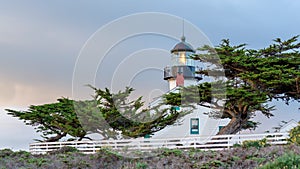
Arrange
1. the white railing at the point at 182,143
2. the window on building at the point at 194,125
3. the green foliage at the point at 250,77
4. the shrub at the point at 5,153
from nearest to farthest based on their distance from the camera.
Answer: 1. the shrub at the point at 5,153
2. the white railing at the point at 182,143
3. the green foliage at the point at 250,77
4. the window on building at the point at 194,125

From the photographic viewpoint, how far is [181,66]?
23.1 m

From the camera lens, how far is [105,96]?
19969 mm

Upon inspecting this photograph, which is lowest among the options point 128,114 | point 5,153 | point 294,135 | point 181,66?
point 5,153

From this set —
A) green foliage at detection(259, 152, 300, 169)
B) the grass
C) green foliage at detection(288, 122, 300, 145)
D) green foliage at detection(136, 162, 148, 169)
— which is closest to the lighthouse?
green foliage at detection(288, 122, 300, 145)

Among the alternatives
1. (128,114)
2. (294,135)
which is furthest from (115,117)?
(294,135)

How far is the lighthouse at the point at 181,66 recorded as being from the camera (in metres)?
22.8

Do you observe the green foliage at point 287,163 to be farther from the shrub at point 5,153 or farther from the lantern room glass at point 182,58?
the lantern room glass at point 182,58

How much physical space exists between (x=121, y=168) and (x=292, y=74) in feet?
34.6

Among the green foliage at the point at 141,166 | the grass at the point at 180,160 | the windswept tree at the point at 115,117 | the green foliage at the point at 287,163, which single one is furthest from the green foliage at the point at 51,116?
the green foliage at the point at 287,163

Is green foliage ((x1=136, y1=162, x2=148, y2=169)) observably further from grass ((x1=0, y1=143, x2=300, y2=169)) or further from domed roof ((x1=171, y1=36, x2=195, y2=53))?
domed roof ((x1=171, y1=36, x2=195, y2=53))

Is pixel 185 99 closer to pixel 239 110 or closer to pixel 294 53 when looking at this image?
pixel 239 110

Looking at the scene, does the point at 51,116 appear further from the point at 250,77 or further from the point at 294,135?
the point at 294,135

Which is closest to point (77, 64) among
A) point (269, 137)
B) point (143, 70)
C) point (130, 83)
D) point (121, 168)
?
point (143, 70)

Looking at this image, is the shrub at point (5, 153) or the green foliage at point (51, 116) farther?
the green foliage at point (51, 116)
